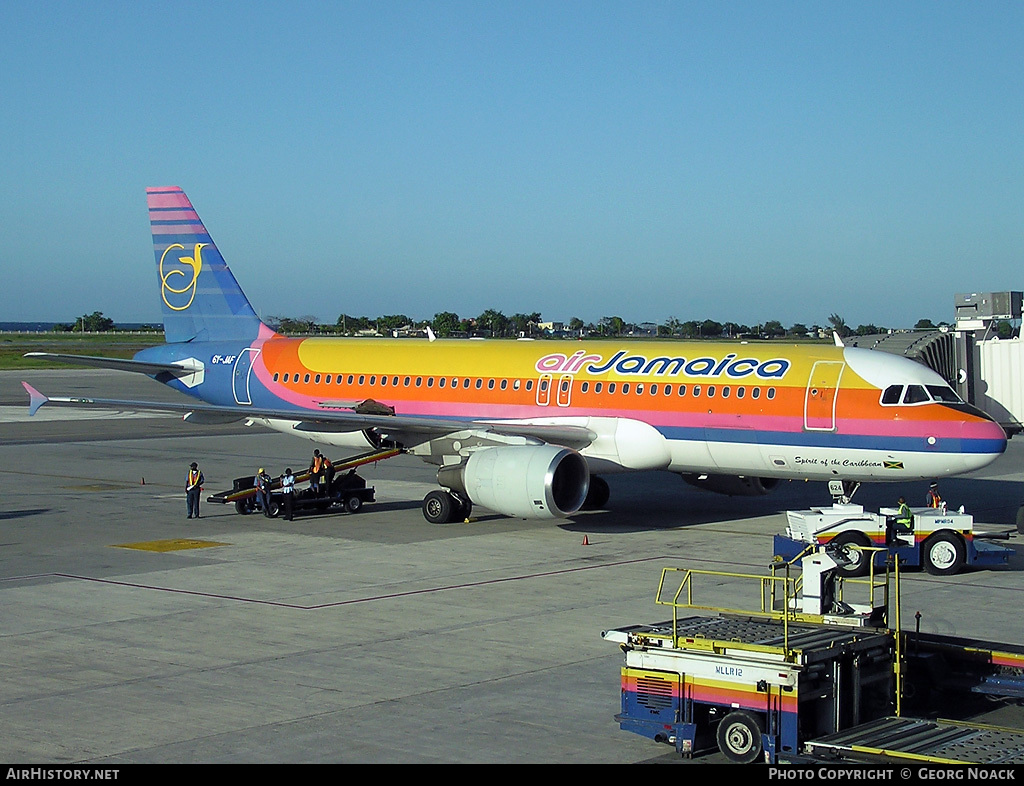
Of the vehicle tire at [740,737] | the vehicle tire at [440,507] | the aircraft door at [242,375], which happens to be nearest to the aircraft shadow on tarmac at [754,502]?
the vehicle tire at [440,507]

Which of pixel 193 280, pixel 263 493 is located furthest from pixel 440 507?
pixel 193 280

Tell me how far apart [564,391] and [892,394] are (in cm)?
759

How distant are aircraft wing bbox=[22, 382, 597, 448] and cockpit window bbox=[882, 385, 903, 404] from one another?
6.55 meters

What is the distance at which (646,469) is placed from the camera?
92.9 ft

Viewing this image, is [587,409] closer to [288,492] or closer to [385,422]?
[385,422]

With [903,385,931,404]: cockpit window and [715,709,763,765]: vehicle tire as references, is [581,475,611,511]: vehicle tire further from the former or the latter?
[715,709,763,765]: vehicle tire

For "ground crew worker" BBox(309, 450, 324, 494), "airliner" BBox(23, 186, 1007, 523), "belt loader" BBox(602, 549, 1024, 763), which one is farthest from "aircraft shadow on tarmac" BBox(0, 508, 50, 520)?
"belt loader" BBox(602, 549, 1024, 763)

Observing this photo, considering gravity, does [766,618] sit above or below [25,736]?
above

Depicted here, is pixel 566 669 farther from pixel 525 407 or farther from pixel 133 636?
pixel 525 407

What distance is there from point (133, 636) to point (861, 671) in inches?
404

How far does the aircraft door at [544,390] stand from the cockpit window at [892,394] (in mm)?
7845

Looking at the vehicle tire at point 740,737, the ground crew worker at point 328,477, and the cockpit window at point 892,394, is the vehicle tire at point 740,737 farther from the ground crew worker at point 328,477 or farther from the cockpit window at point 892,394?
the ground crew worker at point 328,477

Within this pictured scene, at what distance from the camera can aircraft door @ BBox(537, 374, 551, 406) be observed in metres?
29.6
